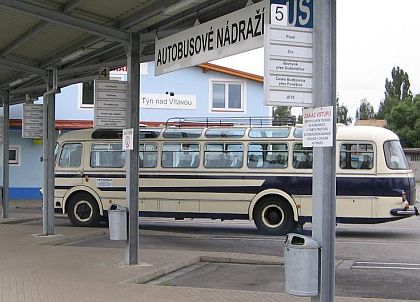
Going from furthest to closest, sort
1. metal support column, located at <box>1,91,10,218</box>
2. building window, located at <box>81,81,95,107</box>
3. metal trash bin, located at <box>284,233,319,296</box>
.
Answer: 1. building window, located at <box>81,81,95,107</box>
2. metal support column, located at <box>1,91,10,218</box>
3. metal trash bin, located at <box>284,233,319,296</box>

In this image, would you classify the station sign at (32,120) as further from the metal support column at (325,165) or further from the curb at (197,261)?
the metal support column at (325,165)

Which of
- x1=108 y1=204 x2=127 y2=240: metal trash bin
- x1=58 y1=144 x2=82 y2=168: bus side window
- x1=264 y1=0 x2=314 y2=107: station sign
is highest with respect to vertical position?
x1=264 y1=0 x2=314 y2=107: station sign

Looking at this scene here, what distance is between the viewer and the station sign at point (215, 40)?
727cm

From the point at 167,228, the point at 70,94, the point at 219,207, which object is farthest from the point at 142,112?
the point at 219,207

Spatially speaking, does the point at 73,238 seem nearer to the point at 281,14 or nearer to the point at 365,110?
the point at 281,14

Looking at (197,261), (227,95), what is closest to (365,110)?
(227,95)

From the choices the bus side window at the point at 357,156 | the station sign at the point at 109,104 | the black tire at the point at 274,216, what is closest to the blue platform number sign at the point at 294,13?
the station sign at the point at 109,104

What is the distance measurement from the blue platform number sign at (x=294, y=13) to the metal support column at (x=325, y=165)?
4.7 inches

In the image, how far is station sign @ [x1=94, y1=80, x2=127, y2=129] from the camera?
437 inches

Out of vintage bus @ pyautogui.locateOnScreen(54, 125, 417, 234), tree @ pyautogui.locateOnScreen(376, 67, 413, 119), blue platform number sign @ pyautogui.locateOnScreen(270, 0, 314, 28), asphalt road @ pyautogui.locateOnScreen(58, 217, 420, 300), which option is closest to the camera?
blue platform number sign @ pyautogui.locateOnScreen(270, 0, 314, 28)

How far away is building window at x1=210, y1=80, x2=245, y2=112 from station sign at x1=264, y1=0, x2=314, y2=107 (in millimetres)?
22631

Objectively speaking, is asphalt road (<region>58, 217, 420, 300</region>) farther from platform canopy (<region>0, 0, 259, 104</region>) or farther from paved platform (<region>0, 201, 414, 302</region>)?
platform canopy (<region>0, 0, 259, 104</region>)

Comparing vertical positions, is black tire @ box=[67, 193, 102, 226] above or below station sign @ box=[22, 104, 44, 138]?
below

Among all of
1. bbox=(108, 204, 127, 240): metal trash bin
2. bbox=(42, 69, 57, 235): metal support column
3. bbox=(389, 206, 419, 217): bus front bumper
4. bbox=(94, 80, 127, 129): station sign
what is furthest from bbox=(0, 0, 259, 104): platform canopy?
bbox=(389, 206, 419, 217): bus front bumper
